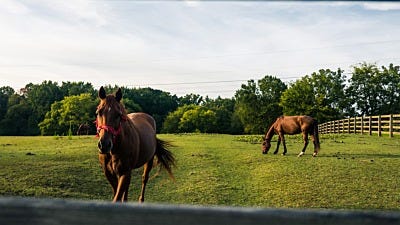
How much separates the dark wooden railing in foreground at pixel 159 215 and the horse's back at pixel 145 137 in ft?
15.8

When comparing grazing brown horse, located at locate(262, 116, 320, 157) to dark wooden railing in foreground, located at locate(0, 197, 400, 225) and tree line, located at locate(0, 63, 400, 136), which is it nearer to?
dark wooden railing in foreground, located at locate(0, 197, 400, 225)

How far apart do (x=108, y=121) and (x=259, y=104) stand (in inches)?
2304

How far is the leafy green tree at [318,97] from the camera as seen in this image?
54219 mm

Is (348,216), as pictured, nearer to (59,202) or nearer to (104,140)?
(59,202)

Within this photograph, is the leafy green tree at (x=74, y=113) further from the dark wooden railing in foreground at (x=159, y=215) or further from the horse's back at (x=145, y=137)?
the dark wooden railing in foreground at (x=159, y=215)

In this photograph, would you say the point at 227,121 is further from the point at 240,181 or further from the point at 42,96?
the point at 240,181

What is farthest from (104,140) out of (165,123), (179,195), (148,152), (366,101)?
(165,123)

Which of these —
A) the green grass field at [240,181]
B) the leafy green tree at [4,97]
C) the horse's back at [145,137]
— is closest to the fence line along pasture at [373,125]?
the green grass field at [240,181]

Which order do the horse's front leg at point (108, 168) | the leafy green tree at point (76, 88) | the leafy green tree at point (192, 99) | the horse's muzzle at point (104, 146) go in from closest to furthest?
the horse's muzzle at point (104, 146) < the horse's front leg at point (108, 168) < the leafy green tree at point (76, 88) < the leafy green tree at point (192, 99)

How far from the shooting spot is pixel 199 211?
0.91m

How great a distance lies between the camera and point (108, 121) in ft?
15.8

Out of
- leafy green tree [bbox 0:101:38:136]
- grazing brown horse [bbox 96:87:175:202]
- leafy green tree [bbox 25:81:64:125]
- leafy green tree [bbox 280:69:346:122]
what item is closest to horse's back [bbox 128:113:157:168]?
grazing brown horse [bbox 96:87:175:202]

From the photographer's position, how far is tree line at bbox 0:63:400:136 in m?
54.5

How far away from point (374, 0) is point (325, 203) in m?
6.30
